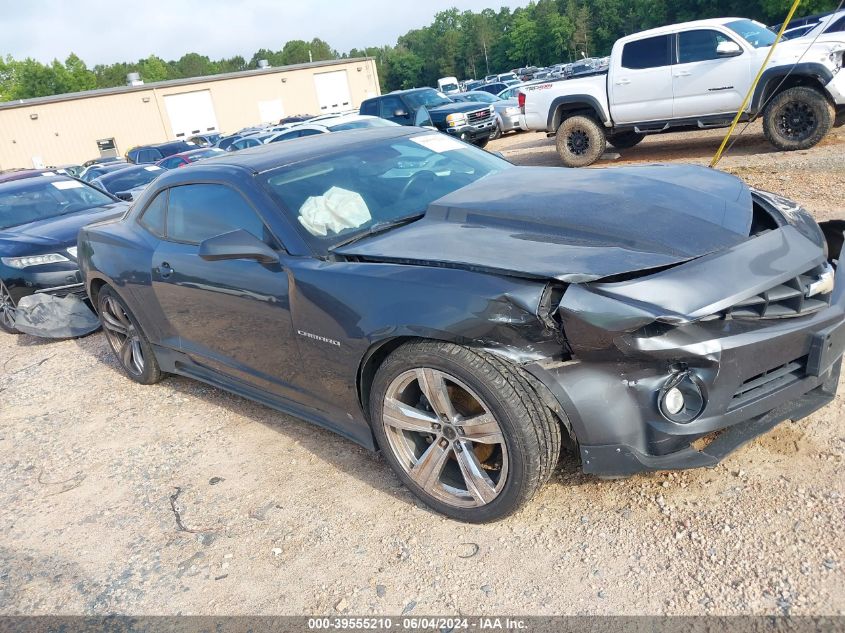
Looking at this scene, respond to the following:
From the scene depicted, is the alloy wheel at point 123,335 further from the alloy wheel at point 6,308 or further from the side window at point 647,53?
the side window at point 647,53

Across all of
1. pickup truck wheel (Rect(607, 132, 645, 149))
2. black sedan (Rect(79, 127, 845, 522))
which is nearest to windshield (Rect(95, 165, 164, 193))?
pickup truck wheel (Rect(607, 132, 645, 149))

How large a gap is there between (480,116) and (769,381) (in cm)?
1578

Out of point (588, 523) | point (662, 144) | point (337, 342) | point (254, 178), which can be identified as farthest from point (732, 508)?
point (662, 144)

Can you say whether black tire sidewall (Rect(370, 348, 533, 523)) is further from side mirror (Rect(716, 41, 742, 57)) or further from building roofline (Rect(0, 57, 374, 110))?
building roofline (Rect(0, 57, 374, 110))

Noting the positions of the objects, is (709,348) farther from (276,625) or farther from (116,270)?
(116,270)

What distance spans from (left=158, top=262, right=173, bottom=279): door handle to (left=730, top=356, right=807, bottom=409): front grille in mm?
3192

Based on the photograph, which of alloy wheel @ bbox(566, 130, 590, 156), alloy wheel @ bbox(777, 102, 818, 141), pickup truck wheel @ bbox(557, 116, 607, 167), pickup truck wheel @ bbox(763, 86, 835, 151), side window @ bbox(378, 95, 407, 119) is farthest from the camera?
side window @ bbox(378, 95, 407, 119)

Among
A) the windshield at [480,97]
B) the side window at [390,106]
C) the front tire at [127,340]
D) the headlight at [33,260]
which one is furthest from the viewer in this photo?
the windshield at [480,97]

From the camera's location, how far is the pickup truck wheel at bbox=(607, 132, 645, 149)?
11812 mm

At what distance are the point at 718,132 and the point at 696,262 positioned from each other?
1144 centimetres

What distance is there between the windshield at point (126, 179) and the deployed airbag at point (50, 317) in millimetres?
8104

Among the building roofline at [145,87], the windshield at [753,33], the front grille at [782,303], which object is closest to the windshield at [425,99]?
the windshield at [753,33]

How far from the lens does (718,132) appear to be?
12.6m

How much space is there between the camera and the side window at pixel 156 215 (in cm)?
433
